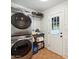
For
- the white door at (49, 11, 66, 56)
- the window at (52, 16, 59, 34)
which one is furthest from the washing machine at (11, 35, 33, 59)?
the window at (52, 16, 59, 34)

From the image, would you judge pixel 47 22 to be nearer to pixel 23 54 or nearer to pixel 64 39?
pixel 64 39

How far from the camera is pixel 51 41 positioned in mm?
3945

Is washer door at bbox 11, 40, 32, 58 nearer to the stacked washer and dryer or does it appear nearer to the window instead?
the stacked washer and dryer

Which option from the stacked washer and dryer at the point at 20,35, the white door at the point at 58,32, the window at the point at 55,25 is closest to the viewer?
the stacked washer and dryer at the point at 20,35

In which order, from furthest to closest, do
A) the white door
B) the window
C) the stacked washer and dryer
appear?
1. the window
2. the white door
3. the stacked washer and dryer

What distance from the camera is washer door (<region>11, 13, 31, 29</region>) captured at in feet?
5.93

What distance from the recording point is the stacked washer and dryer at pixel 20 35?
1.80m

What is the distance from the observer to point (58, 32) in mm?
3436

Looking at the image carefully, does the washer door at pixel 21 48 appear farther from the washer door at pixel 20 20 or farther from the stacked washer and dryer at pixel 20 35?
the washer door at pixel 20 20

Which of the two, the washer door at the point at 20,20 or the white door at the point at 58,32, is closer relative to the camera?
the washer door at the point at 20,20

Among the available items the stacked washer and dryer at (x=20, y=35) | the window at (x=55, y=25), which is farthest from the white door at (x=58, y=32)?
the stacked washer and dryer at (x=20, y=35)

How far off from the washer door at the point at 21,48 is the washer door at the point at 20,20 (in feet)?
1.38
